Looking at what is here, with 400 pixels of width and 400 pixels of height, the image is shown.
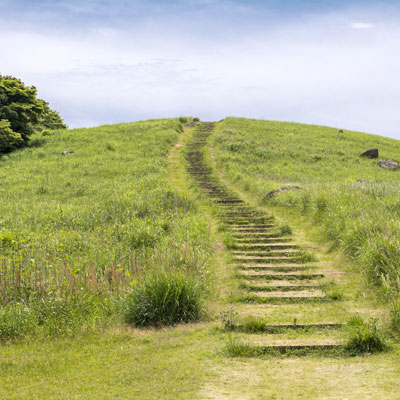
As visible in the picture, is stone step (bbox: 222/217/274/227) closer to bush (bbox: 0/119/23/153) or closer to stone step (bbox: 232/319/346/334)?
stone step (bbox: 232/319/346/334)

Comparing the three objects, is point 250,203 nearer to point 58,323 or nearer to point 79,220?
point 79,220

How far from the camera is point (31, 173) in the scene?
939 inches

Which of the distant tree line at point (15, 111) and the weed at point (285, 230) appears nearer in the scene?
the weed at point (285, 230)

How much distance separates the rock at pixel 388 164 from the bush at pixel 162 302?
2787 cm

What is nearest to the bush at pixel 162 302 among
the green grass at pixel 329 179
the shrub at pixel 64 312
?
the shrub at pixel 64 312

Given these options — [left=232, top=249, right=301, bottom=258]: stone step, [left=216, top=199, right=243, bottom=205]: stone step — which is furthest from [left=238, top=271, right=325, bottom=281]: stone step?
[left=216, top=199, right=243, bottom=205]: stone step

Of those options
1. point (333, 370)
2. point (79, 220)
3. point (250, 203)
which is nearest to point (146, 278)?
point (333, 370)

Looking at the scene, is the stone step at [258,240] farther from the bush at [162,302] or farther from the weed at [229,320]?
the weed at [229,320]

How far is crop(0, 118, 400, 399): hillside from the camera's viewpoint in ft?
17.0

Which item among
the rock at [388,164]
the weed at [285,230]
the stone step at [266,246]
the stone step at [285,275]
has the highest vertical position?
the rock at [388,164]

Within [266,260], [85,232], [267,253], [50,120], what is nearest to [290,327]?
[266,260]

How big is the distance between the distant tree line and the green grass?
15.1m

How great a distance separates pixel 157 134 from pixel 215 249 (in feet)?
86.3

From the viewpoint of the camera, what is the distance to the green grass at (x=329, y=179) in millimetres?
8805
